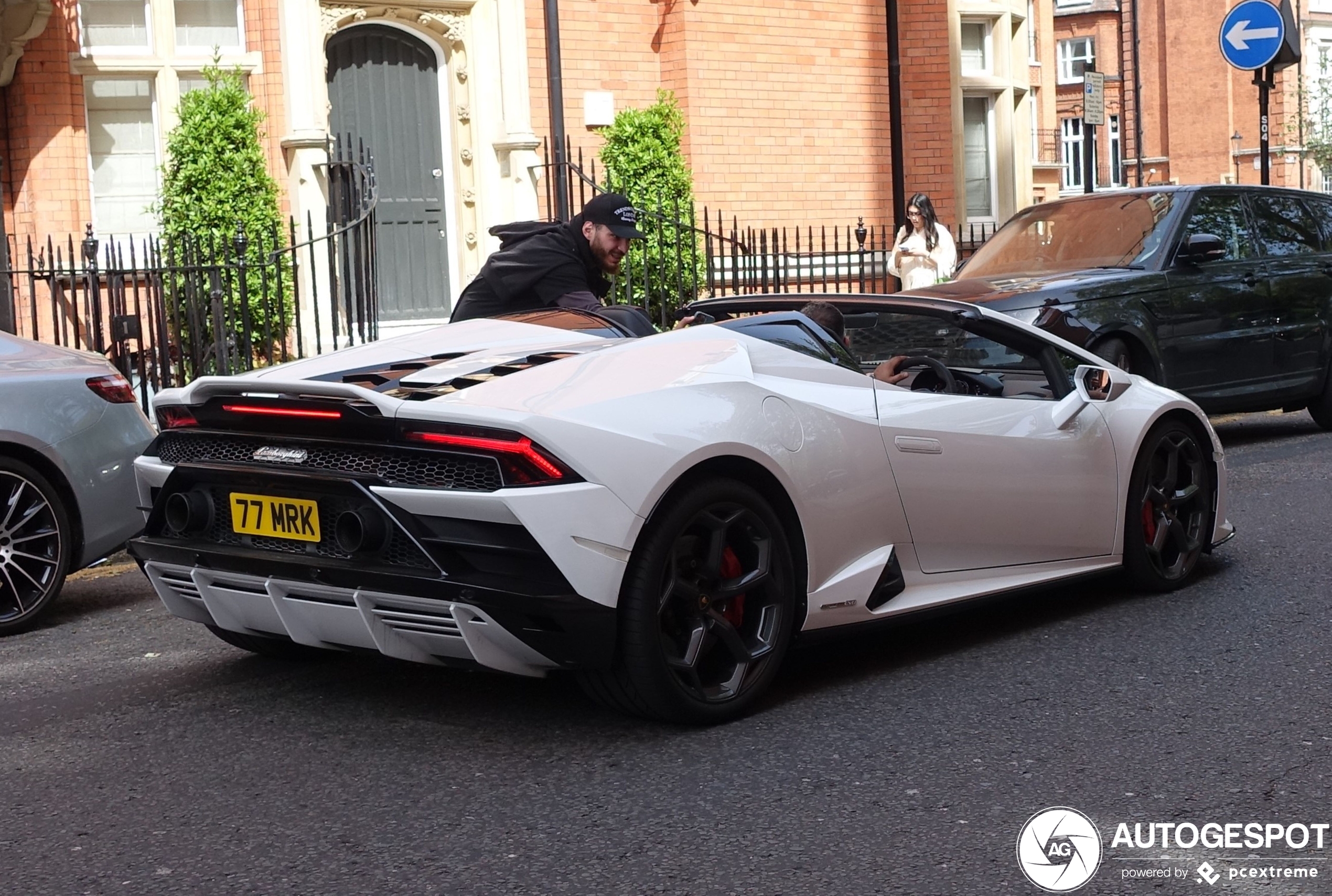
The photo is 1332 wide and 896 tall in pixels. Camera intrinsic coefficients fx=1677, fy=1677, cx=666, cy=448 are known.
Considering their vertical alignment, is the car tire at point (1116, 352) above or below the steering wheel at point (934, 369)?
below

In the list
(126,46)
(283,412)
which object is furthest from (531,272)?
(126,46)

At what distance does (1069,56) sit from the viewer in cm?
6244

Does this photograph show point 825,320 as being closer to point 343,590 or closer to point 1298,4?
point 343,590

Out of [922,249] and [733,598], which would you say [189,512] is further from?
[922,249]

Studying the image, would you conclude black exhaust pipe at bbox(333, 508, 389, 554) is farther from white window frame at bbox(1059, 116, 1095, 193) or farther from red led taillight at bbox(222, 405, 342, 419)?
white window frame at bbox(1059, 116, 1095, 193)

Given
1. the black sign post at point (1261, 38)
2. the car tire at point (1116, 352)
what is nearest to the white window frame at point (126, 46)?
the car tire at point (1116, 352)

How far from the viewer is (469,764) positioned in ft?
14.8

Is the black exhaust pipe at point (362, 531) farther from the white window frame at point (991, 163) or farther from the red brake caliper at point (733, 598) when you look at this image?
the white window frame at point (991, 163)

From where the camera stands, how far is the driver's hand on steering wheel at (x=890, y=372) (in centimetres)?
580

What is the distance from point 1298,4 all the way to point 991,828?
54.5 m

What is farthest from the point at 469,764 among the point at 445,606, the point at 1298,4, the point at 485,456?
the point at 1298,4

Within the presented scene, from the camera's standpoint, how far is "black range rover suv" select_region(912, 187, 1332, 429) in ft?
32.8

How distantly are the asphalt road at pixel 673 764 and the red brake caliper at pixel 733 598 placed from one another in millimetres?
299

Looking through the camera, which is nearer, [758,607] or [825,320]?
[758,607]
